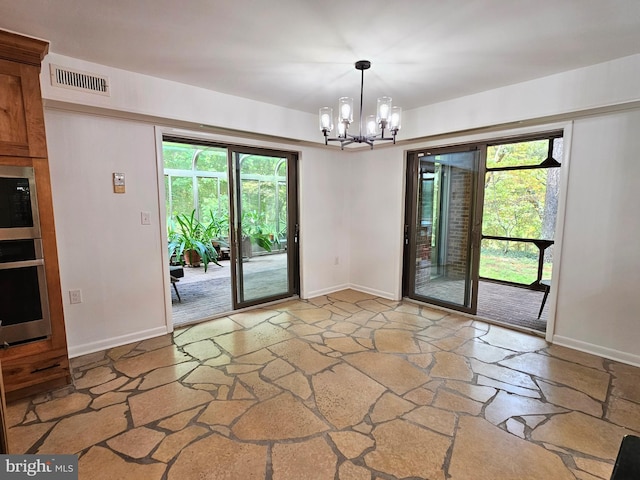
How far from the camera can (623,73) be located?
2.67m

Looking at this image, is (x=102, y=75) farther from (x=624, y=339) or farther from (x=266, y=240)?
(x=624, y=339)

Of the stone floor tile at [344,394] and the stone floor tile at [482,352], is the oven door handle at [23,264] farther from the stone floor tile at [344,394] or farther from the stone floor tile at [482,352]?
the stone floor tile at [482,352]

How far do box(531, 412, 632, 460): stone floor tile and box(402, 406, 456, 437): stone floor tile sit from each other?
0.48 meters

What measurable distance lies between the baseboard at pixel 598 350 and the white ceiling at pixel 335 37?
2587mm

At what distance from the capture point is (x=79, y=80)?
271cm

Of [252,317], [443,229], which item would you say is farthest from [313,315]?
[443,229]

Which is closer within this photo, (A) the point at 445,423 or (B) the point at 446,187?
(A) the point at 445,423

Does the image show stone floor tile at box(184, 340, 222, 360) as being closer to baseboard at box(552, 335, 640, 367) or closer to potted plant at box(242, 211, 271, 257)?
potted plant at box(242, 211, 271, 257)

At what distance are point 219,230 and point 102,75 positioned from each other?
5014 mm

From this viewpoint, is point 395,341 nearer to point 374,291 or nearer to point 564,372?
point 564,372

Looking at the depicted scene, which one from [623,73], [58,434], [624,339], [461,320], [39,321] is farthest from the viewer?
[461,320]

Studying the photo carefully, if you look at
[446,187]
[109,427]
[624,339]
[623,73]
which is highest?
[623,73]

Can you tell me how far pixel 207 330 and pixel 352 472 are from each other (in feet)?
8.04

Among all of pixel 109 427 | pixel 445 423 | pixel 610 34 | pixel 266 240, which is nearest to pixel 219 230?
pixel 266 240
